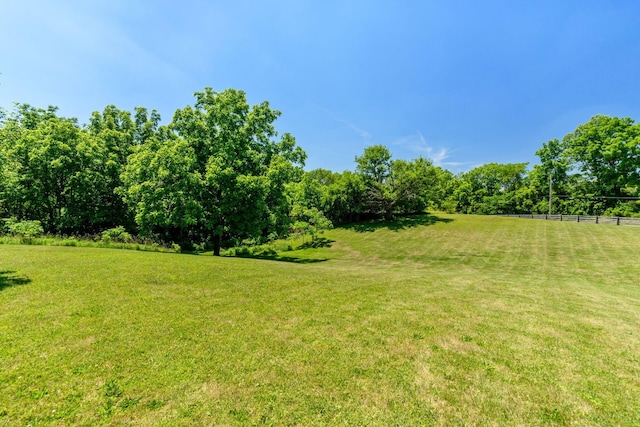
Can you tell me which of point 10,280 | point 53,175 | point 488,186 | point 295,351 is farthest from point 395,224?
point 488,186

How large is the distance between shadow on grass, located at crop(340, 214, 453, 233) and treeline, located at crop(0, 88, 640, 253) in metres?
2.87

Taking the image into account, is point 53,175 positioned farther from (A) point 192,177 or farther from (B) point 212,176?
(B) point 212,176

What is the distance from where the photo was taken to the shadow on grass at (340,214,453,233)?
40.6 m

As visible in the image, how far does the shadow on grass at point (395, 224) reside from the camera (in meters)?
40.6

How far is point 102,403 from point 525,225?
45.0 metres

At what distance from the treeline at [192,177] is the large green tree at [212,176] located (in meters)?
0.09

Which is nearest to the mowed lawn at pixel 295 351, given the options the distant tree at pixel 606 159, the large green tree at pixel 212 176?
the large green tree at pixel 212 176

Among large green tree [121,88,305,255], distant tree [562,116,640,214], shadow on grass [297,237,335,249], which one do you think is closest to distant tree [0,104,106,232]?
large green tree [121,88,305,255]

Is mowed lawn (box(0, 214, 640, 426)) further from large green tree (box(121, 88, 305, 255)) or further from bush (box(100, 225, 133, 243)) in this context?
large green tree (box(121, 88, 305, 255))

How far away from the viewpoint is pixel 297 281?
11.2 meters

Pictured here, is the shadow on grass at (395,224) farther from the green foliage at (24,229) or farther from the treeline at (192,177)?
the green foliage at (24,229)

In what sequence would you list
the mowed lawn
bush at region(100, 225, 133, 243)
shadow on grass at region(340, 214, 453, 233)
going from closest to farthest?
1. the mowed lawn
2. bush at region(100, 225, 133, 243)
3. shadow on grass at region(340, 214, 453, 233)

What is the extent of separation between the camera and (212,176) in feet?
62.3

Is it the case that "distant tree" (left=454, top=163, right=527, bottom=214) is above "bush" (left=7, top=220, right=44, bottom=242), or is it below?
above
